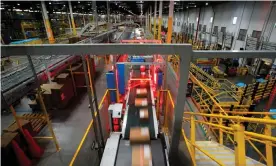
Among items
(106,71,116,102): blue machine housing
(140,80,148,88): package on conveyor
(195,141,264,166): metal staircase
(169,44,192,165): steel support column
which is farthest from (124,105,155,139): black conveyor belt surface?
(140,80,148,88): package on conveyor

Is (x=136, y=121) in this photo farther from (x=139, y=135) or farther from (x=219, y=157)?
(x=219, y=157)

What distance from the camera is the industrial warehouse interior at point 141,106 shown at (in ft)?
7.04

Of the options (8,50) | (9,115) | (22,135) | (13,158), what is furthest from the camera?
(9,115)

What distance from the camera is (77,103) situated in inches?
361

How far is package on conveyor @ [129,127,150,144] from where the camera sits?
13.6 feet

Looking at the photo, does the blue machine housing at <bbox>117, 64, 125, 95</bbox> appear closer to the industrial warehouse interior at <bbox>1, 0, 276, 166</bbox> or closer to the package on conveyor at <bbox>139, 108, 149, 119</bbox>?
the industrial warehouse interior at <bbox>1, 0, 276, 166</bbox>

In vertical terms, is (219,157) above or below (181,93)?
below

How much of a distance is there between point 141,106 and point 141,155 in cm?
228

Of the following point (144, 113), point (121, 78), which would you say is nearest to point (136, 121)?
point (144, 113)

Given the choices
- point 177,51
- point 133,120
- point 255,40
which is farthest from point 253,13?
point 177,51

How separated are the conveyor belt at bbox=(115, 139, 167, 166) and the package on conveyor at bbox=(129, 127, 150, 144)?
164mm

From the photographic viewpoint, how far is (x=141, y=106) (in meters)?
5.75

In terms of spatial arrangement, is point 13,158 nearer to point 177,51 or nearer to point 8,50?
point 8,50

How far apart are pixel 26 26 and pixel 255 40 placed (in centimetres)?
2563
